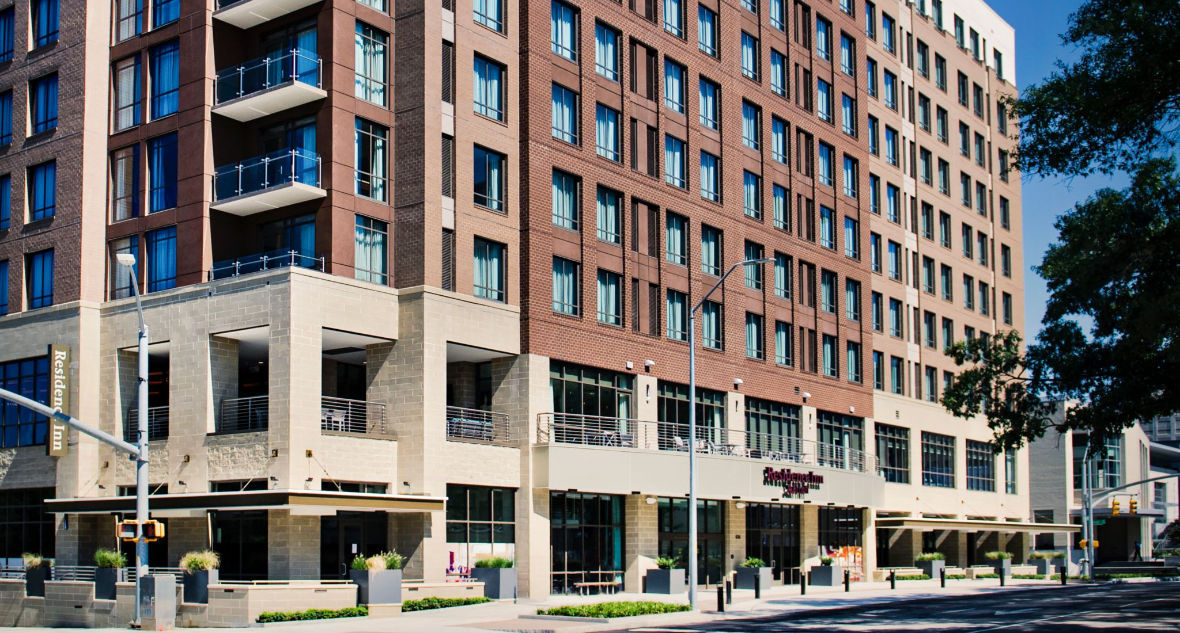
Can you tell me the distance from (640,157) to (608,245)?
4580mm

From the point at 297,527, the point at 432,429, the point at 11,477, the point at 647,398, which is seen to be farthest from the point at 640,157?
the point at 11,477

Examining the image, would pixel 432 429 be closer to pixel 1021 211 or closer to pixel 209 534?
pixel 209 534

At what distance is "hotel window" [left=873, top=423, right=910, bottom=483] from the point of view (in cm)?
6994

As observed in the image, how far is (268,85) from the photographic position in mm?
42875

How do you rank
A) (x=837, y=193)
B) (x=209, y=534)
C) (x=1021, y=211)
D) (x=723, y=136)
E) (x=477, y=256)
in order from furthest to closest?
1. (x=1021, y=211)
2. (x=837, y=193)
3. (x=723, y=136)
4. (x=477, y=256)
5. (x=209, y=534)

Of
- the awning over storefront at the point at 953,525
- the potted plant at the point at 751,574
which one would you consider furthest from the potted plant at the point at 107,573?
the awning over storefront at the point at 953,525

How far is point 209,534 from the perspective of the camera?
133 ft

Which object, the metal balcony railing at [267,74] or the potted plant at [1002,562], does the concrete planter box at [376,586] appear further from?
the potted plant at [1002,562]

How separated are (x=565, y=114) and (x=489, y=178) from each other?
5126 mm

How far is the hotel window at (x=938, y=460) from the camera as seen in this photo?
7494 centimetres

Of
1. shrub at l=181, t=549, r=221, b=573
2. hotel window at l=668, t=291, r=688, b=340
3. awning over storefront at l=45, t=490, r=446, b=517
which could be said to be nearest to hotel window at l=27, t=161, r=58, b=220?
awning over storefront at l=45, t=490, r=446, b=517

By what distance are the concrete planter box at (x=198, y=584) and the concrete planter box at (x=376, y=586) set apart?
12.8ft

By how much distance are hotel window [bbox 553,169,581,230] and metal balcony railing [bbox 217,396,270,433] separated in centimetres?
1316

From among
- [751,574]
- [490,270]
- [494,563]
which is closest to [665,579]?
[751,574]
